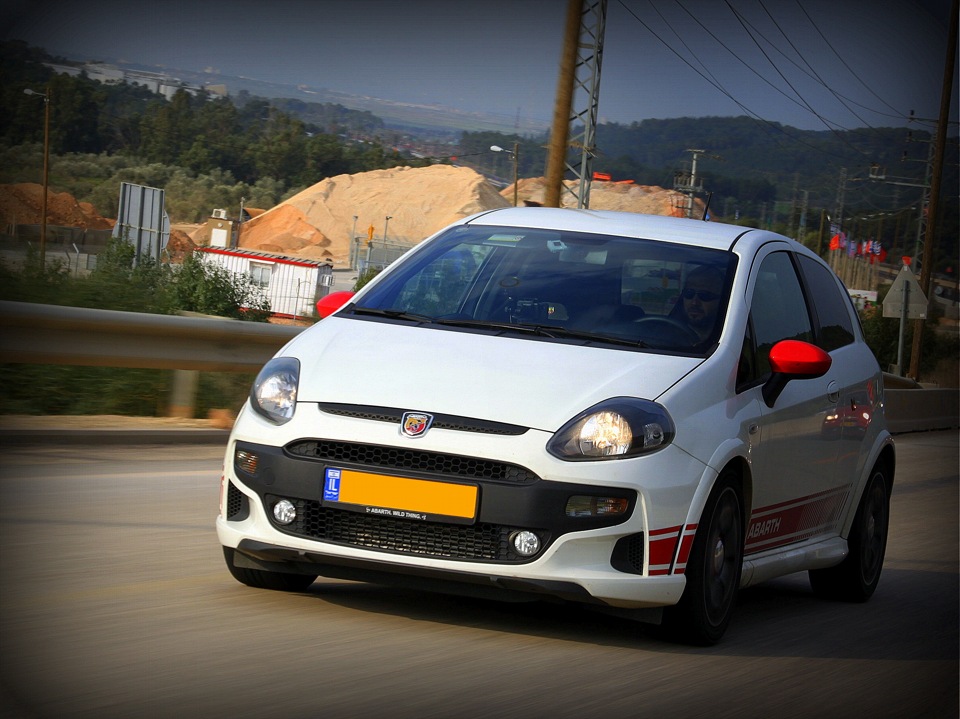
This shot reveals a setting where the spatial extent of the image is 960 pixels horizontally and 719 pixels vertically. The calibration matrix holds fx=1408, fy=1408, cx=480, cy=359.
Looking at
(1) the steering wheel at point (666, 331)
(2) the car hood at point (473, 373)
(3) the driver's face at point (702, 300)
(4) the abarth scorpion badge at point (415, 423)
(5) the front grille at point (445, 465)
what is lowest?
(5) the front grille at point (445, 465)

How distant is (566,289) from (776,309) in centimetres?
102

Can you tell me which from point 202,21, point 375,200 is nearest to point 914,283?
point 202,21

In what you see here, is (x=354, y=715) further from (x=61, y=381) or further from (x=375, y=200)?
(x=375, y=200)

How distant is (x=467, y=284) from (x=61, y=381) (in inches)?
236

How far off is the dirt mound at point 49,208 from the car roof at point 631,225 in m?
31.3

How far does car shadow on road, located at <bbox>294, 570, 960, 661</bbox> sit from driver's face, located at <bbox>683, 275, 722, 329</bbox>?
1215 millimetres

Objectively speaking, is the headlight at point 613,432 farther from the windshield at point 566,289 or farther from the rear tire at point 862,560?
the rear tire at point 862,560

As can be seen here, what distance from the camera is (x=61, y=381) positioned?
11.0 m

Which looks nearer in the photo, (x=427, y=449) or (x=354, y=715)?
(x=354, y=715)

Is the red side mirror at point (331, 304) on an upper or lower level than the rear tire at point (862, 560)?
upper

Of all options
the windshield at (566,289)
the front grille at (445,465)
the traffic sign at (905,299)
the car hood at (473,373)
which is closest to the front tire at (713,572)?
the car hood at (473,373)

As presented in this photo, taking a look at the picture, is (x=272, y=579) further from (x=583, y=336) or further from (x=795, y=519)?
(x=795, y=519)

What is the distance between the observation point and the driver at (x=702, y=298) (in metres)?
5.55

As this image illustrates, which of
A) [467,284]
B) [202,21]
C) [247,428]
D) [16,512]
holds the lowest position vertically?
[16,512]
